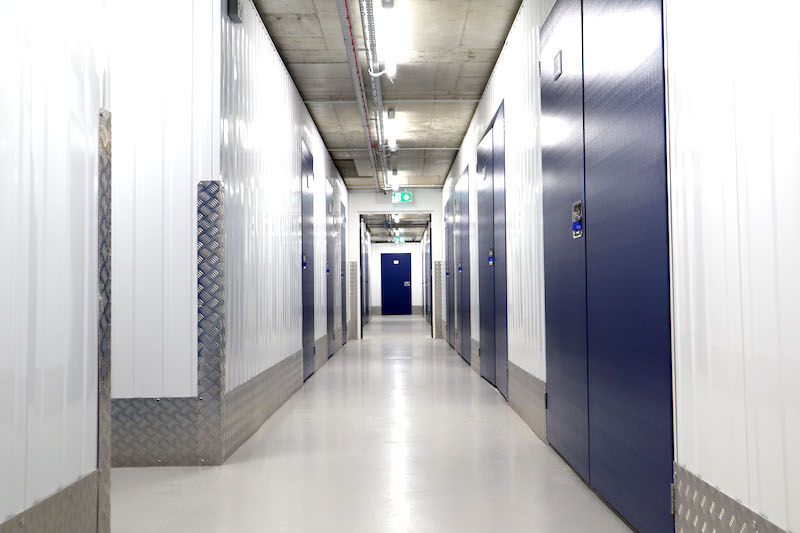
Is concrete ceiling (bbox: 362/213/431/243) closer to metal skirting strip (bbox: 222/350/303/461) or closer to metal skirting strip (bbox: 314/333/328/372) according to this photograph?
metal skirting strip (bbox: 314/333/328/372)

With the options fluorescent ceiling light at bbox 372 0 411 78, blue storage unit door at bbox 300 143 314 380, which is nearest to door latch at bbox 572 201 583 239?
fluorescent ceiling light at bbox 372 0 411 78

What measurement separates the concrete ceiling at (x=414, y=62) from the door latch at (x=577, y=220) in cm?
290

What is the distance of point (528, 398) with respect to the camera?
569cm

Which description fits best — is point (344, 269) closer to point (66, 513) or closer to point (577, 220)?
point (577, 220)

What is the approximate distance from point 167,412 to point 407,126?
7.27m

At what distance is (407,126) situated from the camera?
10.6 meters

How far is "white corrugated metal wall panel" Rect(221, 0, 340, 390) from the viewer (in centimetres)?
483

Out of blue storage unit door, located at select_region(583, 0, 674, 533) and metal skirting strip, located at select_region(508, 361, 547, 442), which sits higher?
blue storage unit door, located at select_region(583, 0, 674, 533)

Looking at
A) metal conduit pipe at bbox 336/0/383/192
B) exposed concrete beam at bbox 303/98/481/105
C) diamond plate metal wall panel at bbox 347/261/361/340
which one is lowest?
diamond plate metal wall panel at bbox 347/261/361/340

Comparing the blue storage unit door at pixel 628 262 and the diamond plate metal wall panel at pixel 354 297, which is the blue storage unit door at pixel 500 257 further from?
the diamond plate metal wall panel at pixel 354 297

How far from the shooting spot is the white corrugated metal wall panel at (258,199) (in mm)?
4828

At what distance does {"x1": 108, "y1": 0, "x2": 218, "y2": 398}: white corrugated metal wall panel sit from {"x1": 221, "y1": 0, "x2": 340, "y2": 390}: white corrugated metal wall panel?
9.2 inches

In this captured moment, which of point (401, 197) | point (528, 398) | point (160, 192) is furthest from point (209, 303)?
point (401, 197)

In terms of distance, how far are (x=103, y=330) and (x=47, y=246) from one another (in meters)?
0.51
